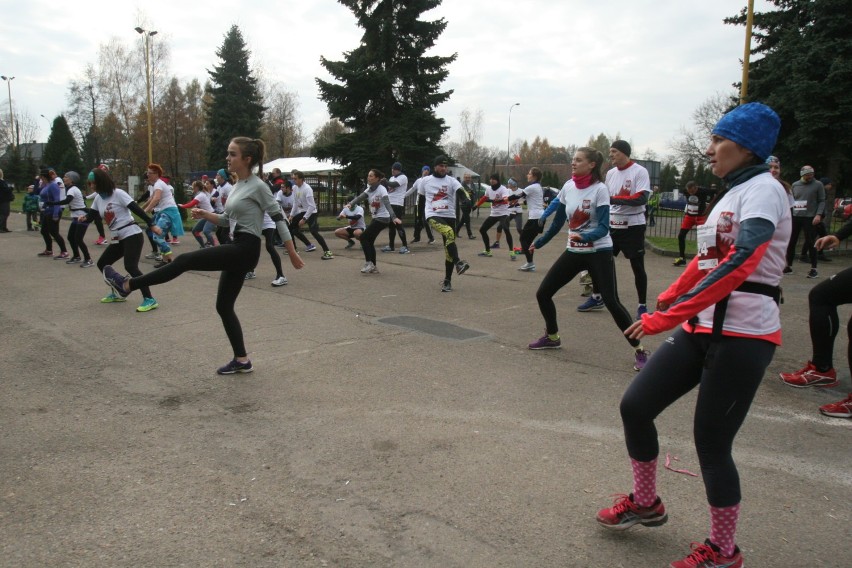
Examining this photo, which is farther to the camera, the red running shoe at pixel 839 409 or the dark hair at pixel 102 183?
the dark hair at pixel 102 183

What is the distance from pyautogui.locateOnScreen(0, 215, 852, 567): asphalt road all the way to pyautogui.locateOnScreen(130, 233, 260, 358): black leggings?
52 centimetres

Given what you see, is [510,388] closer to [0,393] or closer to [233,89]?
[0,393]

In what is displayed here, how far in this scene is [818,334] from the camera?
5.38 metres

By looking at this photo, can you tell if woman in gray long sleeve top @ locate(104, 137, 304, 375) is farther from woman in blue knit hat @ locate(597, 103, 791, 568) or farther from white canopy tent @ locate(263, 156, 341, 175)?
white canopy tent @ locate(263, 156, 341, 175)

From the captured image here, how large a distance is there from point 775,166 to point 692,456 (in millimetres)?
5532

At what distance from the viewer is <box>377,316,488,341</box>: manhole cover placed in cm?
703

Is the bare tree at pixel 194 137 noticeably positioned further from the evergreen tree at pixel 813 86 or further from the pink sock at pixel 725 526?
the pink sock at pixel 725 526

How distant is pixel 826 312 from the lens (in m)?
5.32

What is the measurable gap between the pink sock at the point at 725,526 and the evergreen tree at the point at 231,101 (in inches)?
2053

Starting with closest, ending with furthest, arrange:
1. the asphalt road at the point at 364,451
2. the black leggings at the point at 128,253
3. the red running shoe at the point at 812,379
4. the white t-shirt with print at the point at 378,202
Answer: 1. the asphalt road at the point at 364,451
2. the red running shoe at the point at 812,379
3. the black leggings at the point at 128,253
4. the white t-shirt with print at the point at 378,202

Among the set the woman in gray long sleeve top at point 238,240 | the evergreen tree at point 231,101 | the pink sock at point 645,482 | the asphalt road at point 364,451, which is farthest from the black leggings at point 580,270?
the evergreen tree at point 231,101

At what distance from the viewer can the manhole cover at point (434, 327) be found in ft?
23.1

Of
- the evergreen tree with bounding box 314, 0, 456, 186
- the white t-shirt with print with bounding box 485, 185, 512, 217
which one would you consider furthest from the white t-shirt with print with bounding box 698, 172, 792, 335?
the evergreen tree with bounding box 314, 0, 456, 186

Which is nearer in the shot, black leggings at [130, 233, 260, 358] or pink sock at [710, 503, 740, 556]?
pink sock at [710, 503, 740, 556]
